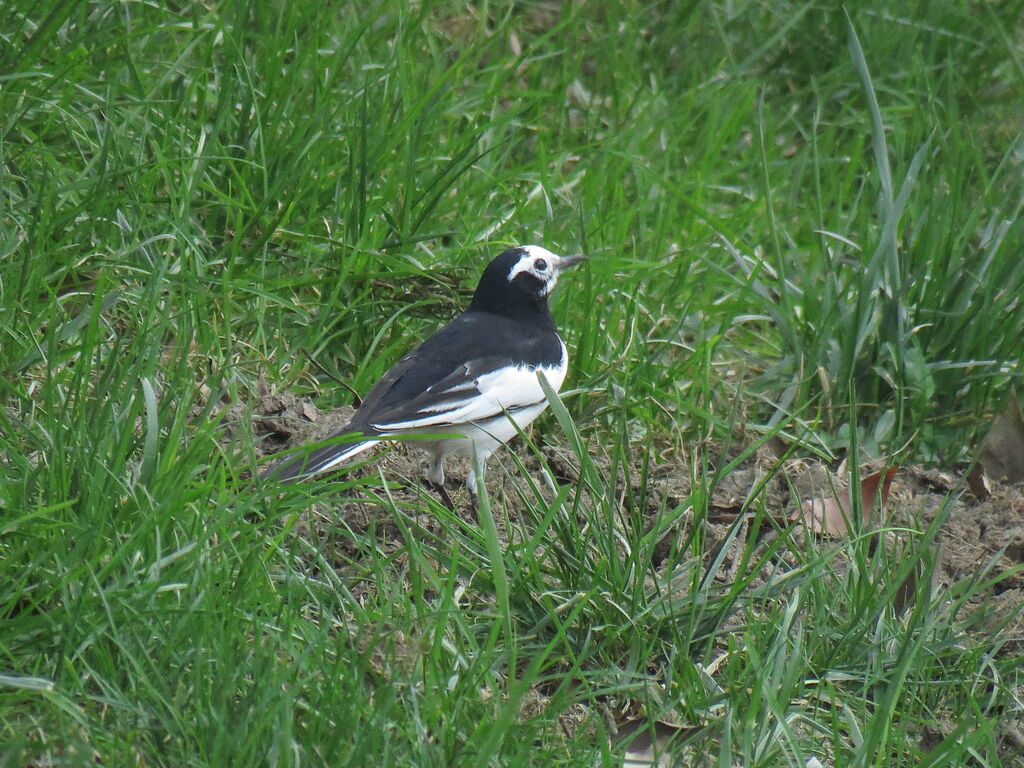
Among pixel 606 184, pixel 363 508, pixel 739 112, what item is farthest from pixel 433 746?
pixel 739 112

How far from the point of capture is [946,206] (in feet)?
17.1

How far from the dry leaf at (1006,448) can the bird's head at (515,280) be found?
5.67 feet

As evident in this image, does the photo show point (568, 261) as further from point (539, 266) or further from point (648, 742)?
point (648, 742)

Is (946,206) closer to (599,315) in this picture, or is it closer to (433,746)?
(599,315)

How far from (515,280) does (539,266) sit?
0.46 ft

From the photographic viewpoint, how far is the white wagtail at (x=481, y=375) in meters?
4.38

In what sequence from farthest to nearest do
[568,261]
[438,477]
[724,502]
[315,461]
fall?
[568,261]
[438,477]
[724,502]
[315,461]

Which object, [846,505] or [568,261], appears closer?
[846,505]

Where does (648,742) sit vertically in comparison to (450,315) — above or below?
below

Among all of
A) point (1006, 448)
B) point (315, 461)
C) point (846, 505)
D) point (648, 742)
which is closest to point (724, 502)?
point (846, 505)

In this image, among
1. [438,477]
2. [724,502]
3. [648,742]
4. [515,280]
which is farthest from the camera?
[515,280]

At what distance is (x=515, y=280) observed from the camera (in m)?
5.00

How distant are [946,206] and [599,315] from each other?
1438mm

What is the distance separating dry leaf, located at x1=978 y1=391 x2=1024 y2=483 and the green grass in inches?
5.5
